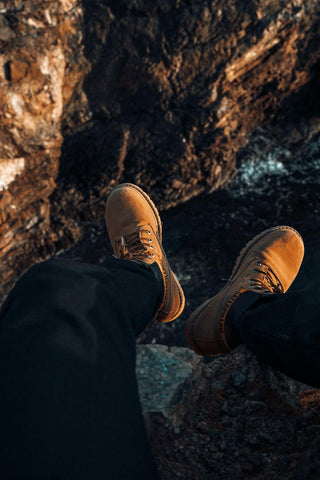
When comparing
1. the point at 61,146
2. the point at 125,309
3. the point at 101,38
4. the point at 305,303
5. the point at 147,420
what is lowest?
the point at 147,420

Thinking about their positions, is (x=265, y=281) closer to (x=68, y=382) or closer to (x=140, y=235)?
(x=140, y=235)

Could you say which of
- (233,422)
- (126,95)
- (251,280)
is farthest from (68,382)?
(126,95)

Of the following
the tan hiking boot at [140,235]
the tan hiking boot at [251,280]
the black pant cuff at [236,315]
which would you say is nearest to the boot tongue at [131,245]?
the tan hiking boot at [140,235]

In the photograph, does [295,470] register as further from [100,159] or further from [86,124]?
[86,124]

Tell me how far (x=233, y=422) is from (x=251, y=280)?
23.8 inches

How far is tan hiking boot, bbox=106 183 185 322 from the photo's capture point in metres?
1.49

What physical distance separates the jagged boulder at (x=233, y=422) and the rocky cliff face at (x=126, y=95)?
1133 millimetres

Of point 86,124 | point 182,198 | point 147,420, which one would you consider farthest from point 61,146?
point 147,420

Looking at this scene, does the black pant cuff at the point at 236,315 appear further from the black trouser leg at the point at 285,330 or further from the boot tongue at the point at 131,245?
the boot tongue at the point at 131,245

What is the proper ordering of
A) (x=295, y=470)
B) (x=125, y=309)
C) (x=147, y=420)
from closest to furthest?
(x=295, y=470) < (x=125, y=309) < (x=147, y=420)

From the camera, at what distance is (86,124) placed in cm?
203

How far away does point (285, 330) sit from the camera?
96 centimetres

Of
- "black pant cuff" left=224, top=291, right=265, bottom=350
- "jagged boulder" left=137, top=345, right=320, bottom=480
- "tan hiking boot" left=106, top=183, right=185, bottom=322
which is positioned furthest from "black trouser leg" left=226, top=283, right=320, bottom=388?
"tan hiking boot" left=106, top=183, right=185, bottom=322

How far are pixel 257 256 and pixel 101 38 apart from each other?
1.62 meters
